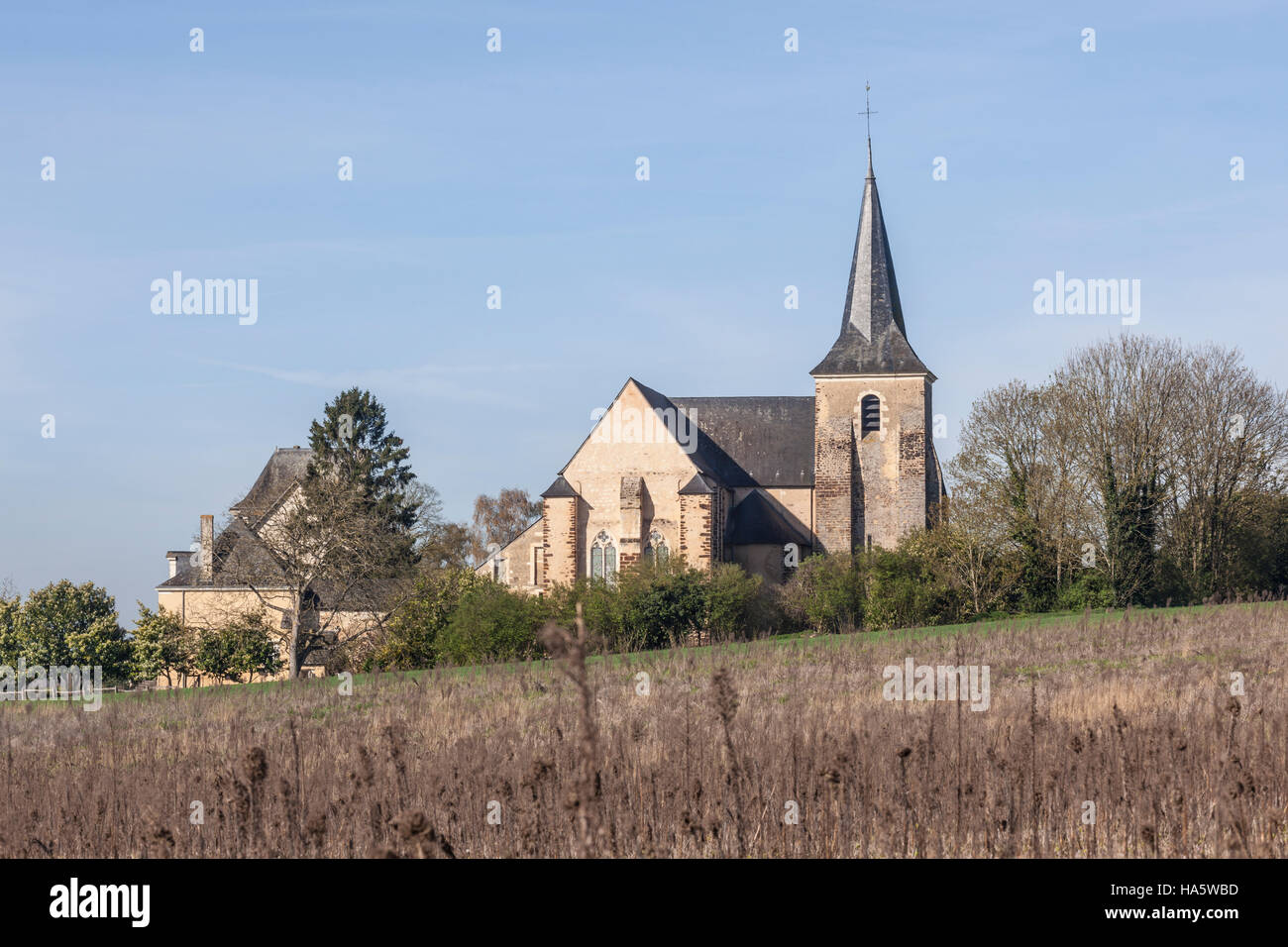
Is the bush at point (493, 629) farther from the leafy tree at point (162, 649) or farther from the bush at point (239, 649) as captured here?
the leafy tree at point (162, 649)

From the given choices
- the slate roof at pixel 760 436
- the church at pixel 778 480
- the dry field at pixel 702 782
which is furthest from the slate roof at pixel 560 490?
A: the dry field at pixel 702 782

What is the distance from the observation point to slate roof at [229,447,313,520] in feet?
212

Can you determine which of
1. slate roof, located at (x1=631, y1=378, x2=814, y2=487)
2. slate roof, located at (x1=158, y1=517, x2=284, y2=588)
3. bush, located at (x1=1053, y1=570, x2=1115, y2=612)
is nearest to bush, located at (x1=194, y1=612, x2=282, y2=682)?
slate roof, located at (x1=158, y1=517, x2=284, y2=588)

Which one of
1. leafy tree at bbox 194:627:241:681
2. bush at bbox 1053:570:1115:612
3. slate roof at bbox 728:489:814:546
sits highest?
slate roof at bbox 728:489:814:546

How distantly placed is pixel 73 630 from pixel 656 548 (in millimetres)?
21661

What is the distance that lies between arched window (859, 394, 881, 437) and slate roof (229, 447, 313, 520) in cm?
2823

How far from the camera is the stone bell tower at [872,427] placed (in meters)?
51.8

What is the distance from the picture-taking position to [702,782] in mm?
8898

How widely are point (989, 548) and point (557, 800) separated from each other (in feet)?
128

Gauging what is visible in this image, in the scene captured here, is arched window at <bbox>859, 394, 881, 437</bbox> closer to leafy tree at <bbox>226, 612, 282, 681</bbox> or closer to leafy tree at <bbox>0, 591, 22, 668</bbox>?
leafy tree at <bbox>226, 612, 282, 681</bbox>

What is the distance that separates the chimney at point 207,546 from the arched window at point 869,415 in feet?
87.1

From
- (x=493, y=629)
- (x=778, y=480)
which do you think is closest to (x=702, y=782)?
(x=493, y=629)

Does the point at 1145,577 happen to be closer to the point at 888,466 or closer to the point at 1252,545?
the point at 1252,545

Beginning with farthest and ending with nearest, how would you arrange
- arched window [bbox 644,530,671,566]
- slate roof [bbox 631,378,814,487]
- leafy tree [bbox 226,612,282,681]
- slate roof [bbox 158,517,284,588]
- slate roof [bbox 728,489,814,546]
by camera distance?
slate roof [bbox 631,378,814,487] → slate roof [bbox 728,489,814,546] → arched window [bbox 644,530,671,566] → leafy tree [bbox 226,612,282,681] → slate roof [bbox 158,517,284,588]
